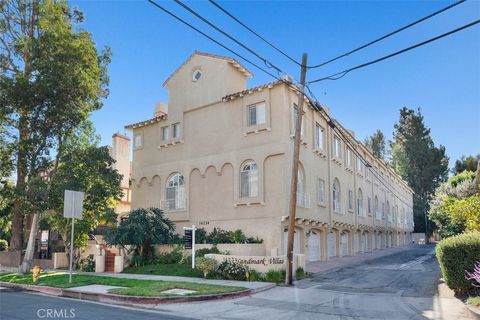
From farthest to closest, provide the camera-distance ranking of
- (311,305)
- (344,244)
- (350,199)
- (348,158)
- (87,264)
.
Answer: (348,158), (350,199), (344,244), (87,264), (311,305)

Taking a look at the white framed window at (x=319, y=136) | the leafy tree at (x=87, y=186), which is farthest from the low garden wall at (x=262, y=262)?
the white framed window at (x=319, y=136)

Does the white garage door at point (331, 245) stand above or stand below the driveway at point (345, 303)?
above

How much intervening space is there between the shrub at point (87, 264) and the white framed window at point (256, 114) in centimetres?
1161

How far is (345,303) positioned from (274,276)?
15.6 feet

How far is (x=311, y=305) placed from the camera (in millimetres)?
12672

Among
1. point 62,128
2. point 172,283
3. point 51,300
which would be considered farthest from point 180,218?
point 51,300

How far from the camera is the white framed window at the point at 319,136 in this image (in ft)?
91.1

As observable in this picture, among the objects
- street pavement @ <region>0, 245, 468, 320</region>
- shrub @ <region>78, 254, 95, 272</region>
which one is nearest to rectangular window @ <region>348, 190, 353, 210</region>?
street pavement @ <region>0, 245, 468, 320</region>

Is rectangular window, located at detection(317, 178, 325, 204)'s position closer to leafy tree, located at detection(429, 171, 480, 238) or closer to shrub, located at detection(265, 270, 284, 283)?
leafy tree, located at detection(429, 171, 480, 238)

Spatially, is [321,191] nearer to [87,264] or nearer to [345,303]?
[87,264]

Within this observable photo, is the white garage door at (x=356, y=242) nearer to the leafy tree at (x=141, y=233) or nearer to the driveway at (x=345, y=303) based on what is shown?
the driveway at (x=345, y=303)

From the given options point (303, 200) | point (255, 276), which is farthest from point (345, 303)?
point (303, 200)

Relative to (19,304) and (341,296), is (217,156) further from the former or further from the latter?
(19,304)

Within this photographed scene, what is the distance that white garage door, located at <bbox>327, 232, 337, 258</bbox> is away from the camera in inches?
1145
